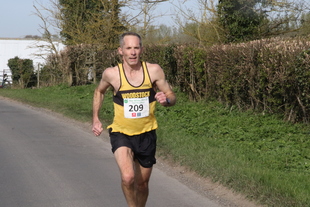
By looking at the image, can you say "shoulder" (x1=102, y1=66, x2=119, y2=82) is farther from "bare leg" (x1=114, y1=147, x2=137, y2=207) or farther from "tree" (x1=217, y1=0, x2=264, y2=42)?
"tree" (x1=217, y1=0, x2=264, y2=42)

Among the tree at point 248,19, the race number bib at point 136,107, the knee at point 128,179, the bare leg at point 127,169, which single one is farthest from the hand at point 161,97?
the tree at point 248,19

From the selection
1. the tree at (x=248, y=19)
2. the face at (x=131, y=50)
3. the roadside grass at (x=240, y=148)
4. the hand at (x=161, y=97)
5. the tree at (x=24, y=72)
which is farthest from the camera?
the tree at (x=24, y=72)

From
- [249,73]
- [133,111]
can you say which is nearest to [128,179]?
[133,111]

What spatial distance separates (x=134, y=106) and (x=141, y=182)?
84 centimetres

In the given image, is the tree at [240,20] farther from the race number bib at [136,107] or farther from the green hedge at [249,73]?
the race number bib at [136,107]

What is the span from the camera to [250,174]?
7.21 meters

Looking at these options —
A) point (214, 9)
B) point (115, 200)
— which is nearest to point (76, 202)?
point (115, 200)

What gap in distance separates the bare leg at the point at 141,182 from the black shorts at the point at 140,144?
0.06 m

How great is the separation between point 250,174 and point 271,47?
637 centimetres

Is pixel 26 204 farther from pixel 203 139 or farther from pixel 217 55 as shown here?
pixel 217 55

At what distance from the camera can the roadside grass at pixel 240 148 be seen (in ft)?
22.1

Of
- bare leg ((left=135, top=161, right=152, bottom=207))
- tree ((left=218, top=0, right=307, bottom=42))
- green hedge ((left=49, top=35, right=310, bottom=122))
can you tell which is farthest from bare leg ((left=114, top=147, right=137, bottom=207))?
tree ((left=218, top=0, right=307, bottom=42))

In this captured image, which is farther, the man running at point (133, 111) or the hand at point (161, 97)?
the man running at point (133, 111)

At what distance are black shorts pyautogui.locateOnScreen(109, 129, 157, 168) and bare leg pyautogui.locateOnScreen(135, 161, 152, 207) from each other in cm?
6
